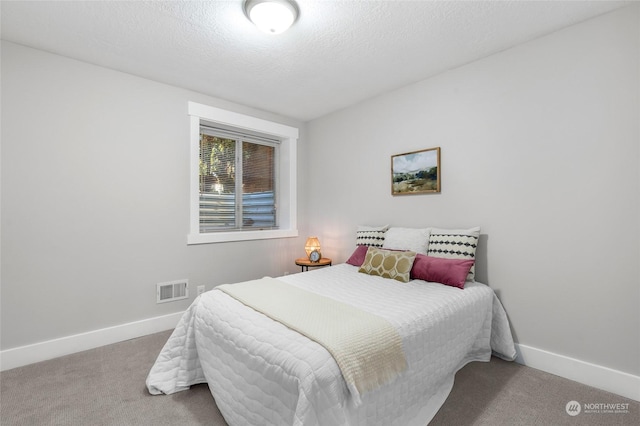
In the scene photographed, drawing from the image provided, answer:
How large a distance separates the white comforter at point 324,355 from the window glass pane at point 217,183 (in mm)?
1624

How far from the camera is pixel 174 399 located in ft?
6.07

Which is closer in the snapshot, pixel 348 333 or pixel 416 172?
pixel 348 333

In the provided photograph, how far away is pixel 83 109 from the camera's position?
256 centimetres

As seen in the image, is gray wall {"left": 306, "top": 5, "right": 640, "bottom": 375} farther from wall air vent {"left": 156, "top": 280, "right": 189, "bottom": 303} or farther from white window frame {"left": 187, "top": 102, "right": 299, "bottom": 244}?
wall air vent {"left": 156, "top": 280, "right": 189, "bottom": 303}

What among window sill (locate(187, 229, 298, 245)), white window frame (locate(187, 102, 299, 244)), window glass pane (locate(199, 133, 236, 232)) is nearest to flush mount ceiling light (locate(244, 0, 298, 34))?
white window frame (locate(187, 102, 299, 244))

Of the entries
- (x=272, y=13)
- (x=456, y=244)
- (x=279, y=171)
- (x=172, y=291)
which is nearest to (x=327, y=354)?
(x=456, y=244)

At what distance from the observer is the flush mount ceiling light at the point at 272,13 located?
1807mm

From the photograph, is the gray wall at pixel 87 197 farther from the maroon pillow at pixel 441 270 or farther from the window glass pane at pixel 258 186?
the maroon pillow at pixel 441 270

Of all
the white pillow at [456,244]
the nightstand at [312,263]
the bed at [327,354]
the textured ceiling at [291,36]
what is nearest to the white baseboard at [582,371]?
the bed at [327,354]

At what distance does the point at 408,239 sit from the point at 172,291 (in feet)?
7.90

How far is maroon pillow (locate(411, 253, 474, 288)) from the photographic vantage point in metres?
2.24

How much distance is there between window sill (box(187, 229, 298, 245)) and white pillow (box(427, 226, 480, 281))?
1.96m

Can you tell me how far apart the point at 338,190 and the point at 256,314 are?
236 cm

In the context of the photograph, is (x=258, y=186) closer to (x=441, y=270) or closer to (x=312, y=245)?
(x=312, y=245)
